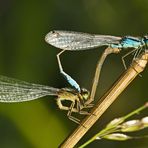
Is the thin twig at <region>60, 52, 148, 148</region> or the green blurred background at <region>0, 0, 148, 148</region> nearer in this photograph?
the thin twig at <region>60, 52, 148, 148</region>

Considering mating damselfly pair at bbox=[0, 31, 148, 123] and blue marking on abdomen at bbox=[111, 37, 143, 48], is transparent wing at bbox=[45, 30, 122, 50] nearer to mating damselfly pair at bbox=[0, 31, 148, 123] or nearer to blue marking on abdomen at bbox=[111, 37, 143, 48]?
mating damselfly pair at bbox=[0, 31, 148, 123]

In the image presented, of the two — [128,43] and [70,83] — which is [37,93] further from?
[128,43]

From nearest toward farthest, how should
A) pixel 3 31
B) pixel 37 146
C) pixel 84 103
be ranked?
1. pixel 84 103
2. pixel 37 146
3. pixel 3 31

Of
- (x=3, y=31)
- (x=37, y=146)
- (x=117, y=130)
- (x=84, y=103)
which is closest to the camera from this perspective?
(x=117, y=130)

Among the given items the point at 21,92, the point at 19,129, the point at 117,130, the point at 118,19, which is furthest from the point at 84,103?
the point at 118,19

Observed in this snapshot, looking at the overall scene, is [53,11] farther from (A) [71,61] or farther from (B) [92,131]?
(B) [92,131]

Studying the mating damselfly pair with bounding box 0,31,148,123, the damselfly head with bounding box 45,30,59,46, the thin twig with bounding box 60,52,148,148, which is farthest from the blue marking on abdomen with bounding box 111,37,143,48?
the thin twig with bounding box 60,52,148,148

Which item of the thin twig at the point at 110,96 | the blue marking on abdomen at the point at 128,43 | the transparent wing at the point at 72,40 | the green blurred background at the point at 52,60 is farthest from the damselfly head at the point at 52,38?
the thin twig at the point at 110,96

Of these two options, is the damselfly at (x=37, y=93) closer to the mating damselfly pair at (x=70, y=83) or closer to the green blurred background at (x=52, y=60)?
the mating damselfly pair at (x=70, y=83)
